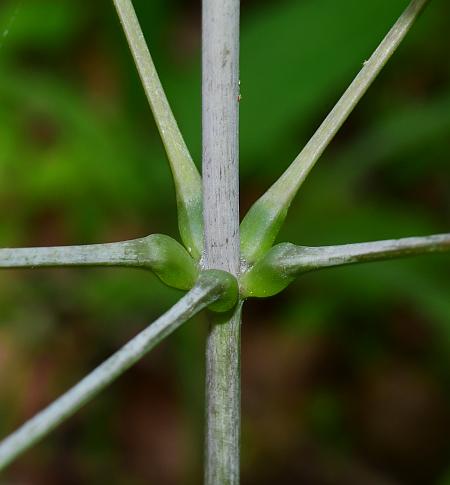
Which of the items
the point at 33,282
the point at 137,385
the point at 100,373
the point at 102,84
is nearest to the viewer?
the point at 100,373

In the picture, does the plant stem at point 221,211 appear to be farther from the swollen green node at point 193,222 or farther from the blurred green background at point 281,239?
the blurred green background at point 281,239

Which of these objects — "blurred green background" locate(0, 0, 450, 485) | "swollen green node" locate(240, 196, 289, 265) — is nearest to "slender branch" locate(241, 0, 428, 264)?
"swollen green node" locate(240, 196, 289, 265)

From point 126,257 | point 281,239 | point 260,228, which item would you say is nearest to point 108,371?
point 126,257

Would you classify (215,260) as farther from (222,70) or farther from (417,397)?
(417,397)

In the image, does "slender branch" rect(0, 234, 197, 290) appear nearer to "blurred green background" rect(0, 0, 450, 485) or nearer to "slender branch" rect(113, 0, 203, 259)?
"slender branch" rect(113, 0, 203, 259)

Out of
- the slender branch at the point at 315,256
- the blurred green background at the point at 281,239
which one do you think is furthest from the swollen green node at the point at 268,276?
the blurred green background at the point at 281,239

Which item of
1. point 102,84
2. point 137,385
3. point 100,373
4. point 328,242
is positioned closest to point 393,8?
point 328,242
